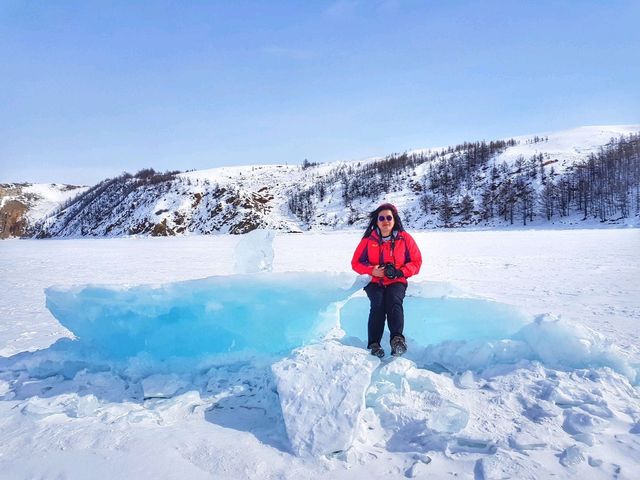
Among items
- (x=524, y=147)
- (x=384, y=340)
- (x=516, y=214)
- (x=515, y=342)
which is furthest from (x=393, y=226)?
(x=524, y=147)

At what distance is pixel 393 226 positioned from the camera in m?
3.52

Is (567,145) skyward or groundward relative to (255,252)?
skyward

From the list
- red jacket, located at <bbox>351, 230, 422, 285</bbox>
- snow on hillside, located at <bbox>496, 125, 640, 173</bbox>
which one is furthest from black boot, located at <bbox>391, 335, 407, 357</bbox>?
snow on hillside, located at <bbox>496, 125, 640, 173</bbox>

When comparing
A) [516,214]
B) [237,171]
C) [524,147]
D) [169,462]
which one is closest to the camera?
[169,462]

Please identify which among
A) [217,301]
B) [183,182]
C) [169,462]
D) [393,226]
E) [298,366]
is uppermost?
[183,182]

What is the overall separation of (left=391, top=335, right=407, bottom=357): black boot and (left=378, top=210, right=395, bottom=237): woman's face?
92cm

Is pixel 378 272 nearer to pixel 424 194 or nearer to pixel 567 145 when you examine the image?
pixel 424 194

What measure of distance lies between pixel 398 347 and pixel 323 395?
1.00 m

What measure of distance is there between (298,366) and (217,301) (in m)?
1.14

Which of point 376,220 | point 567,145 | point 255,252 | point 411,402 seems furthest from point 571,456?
point 567,145

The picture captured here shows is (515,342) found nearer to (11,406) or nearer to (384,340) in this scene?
(384,340)

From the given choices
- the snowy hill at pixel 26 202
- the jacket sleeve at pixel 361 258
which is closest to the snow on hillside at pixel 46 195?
the snowy hill at pixel 26 202

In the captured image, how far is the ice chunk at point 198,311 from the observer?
3.33m

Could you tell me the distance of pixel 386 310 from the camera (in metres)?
3.25
